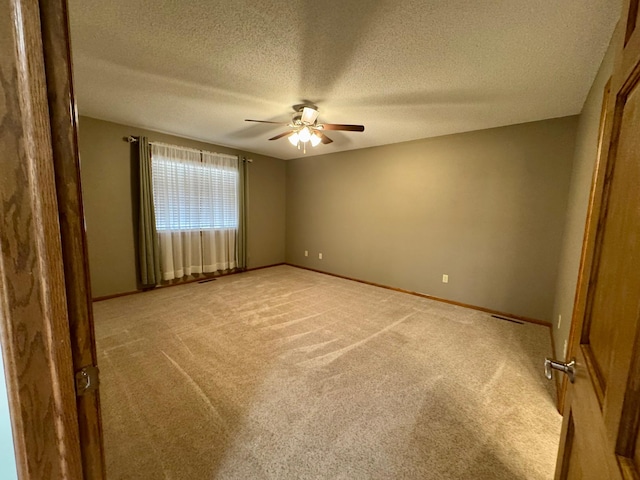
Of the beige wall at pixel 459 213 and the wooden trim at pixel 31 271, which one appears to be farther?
the beige wall at pixel 459 213

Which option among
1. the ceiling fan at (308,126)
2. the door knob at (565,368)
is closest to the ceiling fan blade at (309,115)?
the ceiling fan at (308,126)

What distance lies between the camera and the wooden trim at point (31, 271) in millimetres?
411

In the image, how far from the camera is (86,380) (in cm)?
53

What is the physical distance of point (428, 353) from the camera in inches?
95.3

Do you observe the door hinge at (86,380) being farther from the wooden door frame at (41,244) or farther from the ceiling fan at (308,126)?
the ceiling fan at (308,126)

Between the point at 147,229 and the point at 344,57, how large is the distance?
11.4ft

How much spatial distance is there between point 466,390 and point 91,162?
4.72 meters

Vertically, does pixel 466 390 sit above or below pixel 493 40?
below

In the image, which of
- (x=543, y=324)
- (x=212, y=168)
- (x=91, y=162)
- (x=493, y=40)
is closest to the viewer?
(x=493, y=40)

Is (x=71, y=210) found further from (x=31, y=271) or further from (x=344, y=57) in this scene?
(x=344, y=57)

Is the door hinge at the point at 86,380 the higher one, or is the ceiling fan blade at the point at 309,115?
the ceiling fan blade at the point at 309,115

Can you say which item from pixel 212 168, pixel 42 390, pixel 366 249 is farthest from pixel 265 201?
pixel 42 390

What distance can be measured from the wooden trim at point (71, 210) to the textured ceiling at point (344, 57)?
1.33 meters

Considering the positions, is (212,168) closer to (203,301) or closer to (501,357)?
(203,301)
